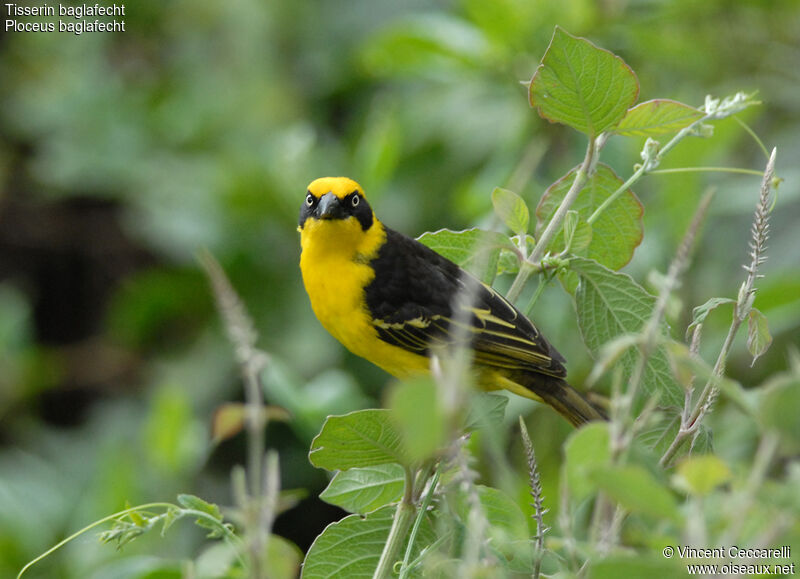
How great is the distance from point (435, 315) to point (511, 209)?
2.77 feet

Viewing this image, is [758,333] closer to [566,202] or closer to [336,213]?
[566,202]

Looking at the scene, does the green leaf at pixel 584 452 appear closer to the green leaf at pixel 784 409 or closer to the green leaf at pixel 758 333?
the green leaf at pixel 784 409

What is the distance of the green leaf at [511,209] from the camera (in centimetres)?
128

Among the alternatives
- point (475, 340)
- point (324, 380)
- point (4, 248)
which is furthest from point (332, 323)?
point (4, 248)

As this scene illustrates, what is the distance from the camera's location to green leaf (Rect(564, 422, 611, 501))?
0.73 m

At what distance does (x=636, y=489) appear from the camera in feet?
2.20

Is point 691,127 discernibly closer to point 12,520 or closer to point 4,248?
point 12,520

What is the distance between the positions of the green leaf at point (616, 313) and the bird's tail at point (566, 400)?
0.77 metres

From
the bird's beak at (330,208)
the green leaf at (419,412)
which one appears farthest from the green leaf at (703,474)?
the bird's beak at (330,208)

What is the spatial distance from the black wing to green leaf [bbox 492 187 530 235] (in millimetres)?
582

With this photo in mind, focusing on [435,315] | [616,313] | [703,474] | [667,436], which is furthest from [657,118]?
[435,315]

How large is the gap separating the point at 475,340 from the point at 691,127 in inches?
33.1

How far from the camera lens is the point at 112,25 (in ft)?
14.9

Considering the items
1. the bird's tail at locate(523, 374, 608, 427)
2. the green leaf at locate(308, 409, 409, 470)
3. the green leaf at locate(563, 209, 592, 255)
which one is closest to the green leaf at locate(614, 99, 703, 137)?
A: the green leaf at locate(563, 209, 592, 255)
